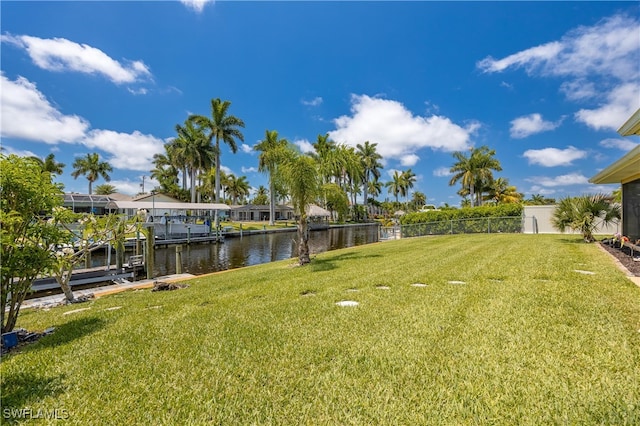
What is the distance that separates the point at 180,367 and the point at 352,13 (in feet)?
48.2

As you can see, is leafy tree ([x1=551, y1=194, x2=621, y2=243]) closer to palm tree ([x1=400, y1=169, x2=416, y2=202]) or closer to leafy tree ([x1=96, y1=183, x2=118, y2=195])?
palm tree ([x1=400, y1=169, x2=416, y2=202])

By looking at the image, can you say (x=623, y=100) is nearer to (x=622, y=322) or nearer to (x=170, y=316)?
(x=622, y=322)

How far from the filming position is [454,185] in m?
36.4

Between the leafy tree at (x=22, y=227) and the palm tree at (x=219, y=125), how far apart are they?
114 feet

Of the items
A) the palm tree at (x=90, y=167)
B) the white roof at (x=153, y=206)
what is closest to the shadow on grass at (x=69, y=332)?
the white roof at (x=153, y=206)

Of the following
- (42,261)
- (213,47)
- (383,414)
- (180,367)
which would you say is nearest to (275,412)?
(383,414)

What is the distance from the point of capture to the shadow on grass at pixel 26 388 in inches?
90.7

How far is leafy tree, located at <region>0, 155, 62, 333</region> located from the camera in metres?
3.59

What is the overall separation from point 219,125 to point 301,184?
32060 mm

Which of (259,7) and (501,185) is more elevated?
(259,7)

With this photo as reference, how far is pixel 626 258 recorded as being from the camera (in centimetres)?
809

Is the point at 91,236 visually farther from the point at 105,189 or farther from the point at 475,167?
the point at 105,189

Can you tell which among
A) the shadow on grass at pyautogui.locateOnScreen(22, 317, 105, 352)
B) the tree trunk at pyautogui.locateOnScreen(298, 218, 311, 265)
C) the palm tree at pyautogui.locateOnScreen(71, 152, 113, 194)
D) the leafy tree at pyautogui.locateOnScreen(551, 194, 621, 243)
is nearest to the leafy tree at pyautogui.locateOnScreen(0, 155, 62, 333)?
the shadow on grass at pyautogui.locateOnScreen(22, 317, 105, 352)

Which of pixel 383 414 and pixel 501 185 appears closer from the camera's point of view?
pixel 383 414
